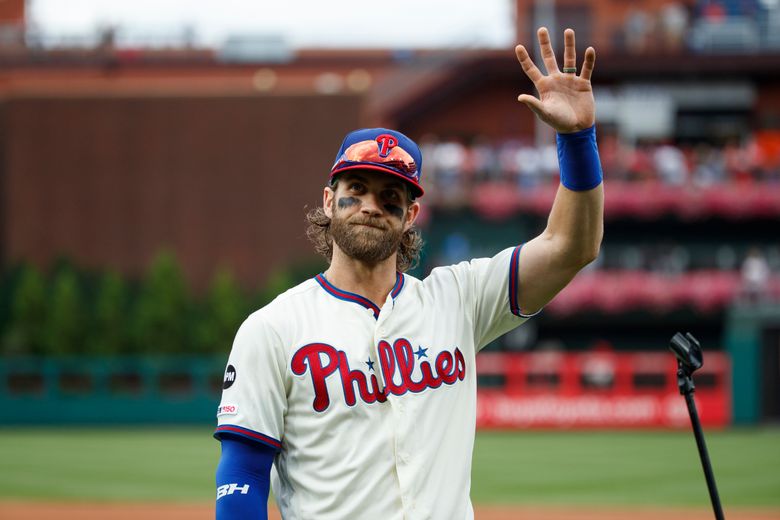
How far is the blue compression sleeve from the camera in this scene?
2861 millimetres

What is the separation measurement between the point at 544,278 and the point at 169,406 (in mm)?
21665

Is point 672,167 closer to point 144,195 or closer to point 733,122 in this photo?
point 733,122

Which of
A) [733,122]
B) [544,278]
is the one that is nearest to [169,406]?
[733,122]

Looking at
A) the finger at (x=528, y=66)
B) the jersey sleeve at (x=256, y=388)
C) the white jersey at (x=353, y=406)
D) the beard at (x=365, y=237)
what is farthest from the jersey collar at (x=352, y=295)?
the finger at (x=528, y=66)

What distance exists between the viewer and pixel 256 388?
9.68ft

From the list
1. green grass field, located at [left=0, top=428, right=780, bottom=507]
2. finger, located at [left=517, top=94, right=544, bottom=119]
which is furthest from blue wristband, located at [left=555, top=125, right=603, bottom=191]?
green grass field, located at [left=0, top=428, right=780, bottom=507]

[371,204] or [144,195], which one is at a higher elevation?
[144,195]

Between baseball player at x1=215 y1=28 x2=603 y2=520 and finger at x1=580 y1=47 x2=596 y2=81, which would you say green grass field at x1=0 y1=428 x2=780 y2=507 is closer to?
baseball player at x1=215 y1=28 x2=603 y2=520

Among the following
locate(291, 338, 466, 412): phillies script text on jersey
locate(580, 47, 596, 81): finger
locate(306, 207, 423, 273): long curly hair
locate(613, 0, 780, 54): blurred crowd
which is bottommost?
locate(291, 338, 466, 412): phillies script text on jersey

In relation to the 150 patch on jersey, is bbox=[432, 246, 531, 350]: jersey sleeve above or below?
above

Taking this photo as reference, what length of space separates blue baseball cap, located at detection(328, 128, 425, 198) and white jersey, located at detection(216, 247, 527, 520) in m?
0.35

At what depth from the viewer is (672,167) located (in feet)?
86.3

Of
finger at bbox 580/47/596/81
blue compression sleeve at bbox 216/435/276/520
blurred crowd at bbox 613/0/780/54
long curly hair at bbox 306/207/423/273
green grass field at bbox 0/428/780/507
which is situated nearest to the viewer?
blue compression sleeve at bbox 216/435/276/520

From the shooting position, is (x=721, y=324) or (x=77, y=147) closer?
(x=721, y=324)
